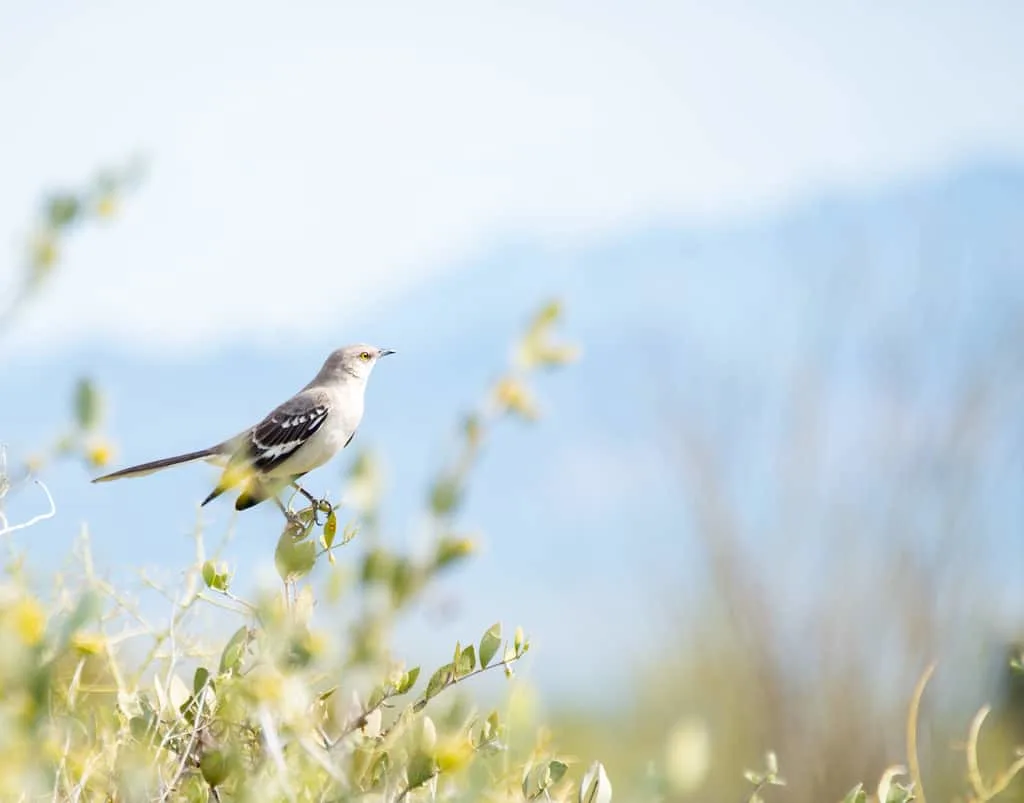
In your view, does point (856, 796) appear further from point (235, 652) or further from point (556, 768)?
point (235, 652)

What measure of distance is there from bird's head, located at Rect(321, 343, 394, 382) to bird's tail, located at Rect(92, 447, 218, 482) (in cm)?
47

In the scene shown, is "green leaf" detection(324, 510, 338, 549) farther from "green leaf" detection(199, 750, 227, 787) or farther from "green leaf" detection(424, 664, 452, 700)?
"green leaf" detection(199, 750, 227, 787)

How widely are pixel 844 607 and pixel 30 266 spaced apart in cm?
564

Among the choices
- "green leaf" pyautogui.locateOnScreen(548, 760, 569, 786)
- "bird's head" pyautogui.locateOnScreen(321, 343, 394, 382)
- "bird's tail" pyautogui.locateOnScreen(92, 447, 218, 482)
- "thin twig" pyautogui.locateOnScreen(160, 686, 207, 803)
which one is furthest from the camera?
"bird's head" pyautogui.locateOnScreen(321, 343, 394, 382)

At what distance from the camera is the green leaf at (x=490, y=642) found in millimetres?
1492

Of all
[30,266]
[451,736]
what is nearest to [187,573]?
[30,266]

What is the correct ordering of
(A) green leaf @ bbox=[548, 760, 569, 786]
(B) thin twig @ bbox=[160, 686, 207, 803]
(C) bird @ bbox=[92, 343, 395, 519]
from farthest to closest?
(C) bird @ bbox=[92, 343, 395, 519]
(A) green leaf @ bbox=[548, 760, 569, 786]
(B) thin twig @ bbox=[160, 686, 207, 803]

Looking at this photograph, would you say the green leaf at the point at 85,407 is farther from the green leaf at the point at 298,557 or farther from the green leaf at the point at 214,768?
the green leaf at the point at 214,768

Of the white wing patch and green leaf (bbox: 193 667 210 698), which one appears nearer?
green leaf (bbox: 193 667 210 698)

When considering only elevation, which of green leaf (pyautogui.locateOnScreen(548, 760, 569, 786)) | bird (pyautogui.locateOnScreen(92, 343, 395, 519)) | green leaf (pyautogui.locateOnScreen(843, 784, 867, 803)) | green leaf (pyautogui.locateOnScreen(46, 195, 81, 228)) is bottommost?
bird (pyautogui.locateOnScreen(92, 343, 395, 519))

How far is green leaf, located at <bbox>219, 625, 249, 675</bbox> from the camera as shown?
1457 millimetres

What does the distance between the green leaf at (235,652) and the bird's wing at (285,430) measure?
163 centimetres

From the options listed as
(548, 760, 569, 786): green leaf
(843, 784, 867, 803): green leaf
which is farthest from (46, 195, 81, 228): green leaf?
(843, 784, 867, 803): green leaf

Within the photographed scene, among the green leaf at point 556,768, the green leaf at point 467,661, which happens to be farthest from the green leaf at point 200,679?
the green leaf at point 556,768
